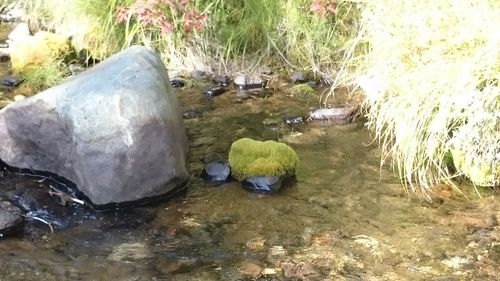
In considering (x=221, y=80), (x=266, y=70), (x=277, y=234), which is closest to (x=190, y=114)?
(x=221, y=80)

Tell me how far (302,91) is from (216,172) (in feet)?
6.80

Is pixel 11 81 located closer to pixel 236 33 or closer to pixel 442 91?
pixel 236 33

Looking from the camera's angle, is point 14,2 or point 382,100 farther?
point 14,2

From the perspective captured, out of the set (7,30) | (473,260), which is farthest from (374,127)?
(7,30)

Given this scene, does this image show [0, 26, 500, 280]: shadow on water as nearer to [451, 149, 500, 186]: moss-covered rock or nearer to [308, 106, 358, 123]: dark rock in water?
[451, 149, 500, 186]: moss-covered rock

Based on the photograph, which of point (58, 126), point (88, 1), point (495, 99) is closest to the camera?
point (495, 99)

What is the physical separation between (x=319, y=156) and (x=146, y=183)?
1.38 metres

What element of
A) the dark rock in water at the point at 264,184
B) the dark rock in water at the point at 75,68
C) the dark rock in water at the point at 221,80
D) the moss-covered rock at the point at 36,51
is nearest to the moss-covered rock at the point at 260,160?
the dark rock in water at the point at 264,184

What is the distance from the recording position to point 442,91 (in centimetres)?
411

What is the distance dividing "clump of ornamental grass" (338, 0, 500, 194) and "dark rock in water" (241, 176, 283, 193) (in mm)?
836

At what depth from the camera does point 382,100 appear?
15.7 feet

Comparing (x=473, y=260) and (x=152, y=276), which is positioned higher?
(x=473, y=260)

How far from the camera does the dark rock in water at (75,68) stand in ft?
22.4

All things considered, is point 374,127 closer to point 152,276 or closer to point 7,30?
point 152,276
